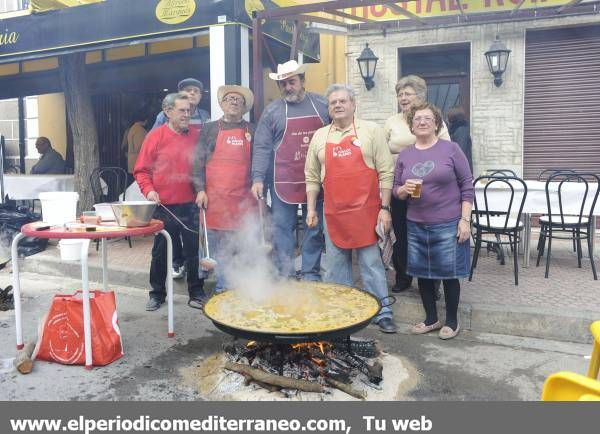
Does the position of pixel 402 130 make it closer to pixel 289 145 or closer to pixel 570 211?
pixel 289 145

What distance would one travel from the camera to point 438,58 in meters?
9.13

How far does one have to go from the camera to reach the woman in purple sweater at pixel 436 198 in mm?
4008

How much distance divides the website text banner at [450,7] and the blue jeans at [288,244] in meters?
4.90

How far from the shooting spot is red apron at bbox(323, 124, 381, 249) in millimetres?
4207

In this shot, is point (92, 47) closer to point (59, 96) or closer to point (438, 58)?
point (438, 58)

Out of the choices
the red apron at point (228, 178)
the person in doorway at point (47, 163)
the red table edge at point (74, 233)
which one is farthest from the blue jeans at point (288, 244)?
the person in doorway at point (47, 163)

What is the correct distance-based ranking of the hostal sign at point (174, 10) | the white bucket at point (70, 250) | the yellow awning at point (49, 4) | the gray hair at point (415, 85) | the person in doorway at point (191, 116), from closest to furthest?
1. the gray hair at point (415, 85)
2. the person in doorway at point (191, 116)
3. the hostal sign at point (174, 10)
4. the white bucket at point (70, 250)
5. the yellow awning at point (49, 4)

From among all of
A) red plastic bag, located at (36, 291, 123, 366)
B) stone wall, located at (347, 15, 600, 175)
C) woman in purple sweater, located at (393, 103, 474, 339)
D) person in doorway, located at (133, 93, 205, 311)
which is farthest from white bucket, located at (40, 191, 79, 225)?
stone wall, located at (347, 15, 600, 175)

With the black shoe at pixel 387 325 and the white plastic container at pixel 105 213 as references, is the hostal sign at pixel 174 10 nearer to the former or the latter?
the white plastic container at pixel 105 213

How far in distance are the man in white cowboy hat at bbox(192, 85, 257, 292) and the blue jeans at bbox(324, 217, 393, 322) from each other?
0.94 meters

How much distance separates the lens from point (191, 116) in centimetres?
517

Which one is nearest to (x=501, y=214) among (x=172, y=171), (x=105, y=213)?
(x=172, y=171)

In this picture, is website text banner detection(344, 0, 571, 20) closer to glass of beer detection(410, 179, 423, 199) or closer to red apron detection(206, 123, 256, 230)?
red apron detection(206, 123, 256, 230)

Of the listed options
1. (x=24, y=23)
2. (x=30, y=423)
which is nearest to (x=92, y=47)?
(x=24, y=23)
